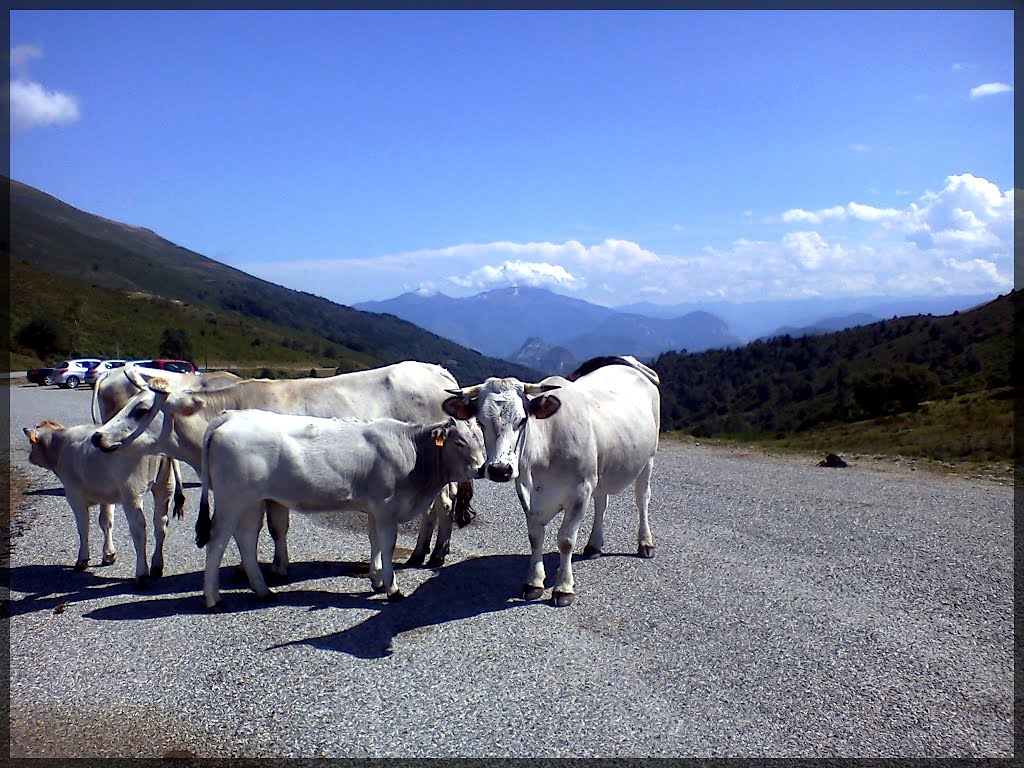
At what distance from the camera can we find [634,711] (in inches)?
251

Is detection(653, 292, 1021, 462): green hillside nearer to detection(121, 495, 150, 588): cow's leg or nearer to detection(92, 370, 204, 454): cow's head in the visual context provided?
detection(92, 370, 204, 454): cow's head

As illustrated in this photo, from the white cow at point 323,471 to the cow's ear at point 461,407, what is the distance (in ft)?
1.07

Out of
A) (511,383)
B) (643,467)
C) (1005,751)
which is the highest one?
(511,383)

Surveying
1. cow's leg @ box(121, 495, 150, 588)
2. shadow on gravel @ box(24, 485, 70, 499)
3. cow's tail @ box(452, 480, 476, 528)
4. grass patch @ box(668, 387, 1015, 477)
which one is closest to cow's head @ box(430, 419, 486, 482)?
cow's tail @ box(452, 480, 476, 528)

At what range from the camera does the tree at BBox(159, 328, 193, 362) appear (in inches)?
3625

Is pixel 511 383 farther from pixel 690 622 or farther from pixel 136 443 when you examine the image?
pixel 136 443

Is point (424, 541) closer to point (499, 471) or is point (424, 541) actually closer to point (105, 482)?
point (499, 471)

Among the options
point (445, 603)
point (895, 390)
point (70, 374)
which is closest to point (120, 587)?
point (445, 603)

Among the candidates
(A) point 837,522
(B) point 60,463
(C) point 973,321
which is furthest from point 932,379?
(B) point 60,463

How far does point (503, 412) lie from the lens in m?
8.14

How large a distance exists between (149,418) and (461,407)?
3.90m

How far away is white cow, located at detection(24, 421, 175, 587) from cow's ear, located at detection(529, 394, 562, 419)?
4.75 metres

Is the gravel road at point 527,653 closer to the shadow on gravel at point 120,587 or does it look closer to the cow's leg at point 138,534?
the shadow on gravel at point 120,587

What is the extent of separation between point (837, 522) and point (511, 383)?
7804 millimetres
